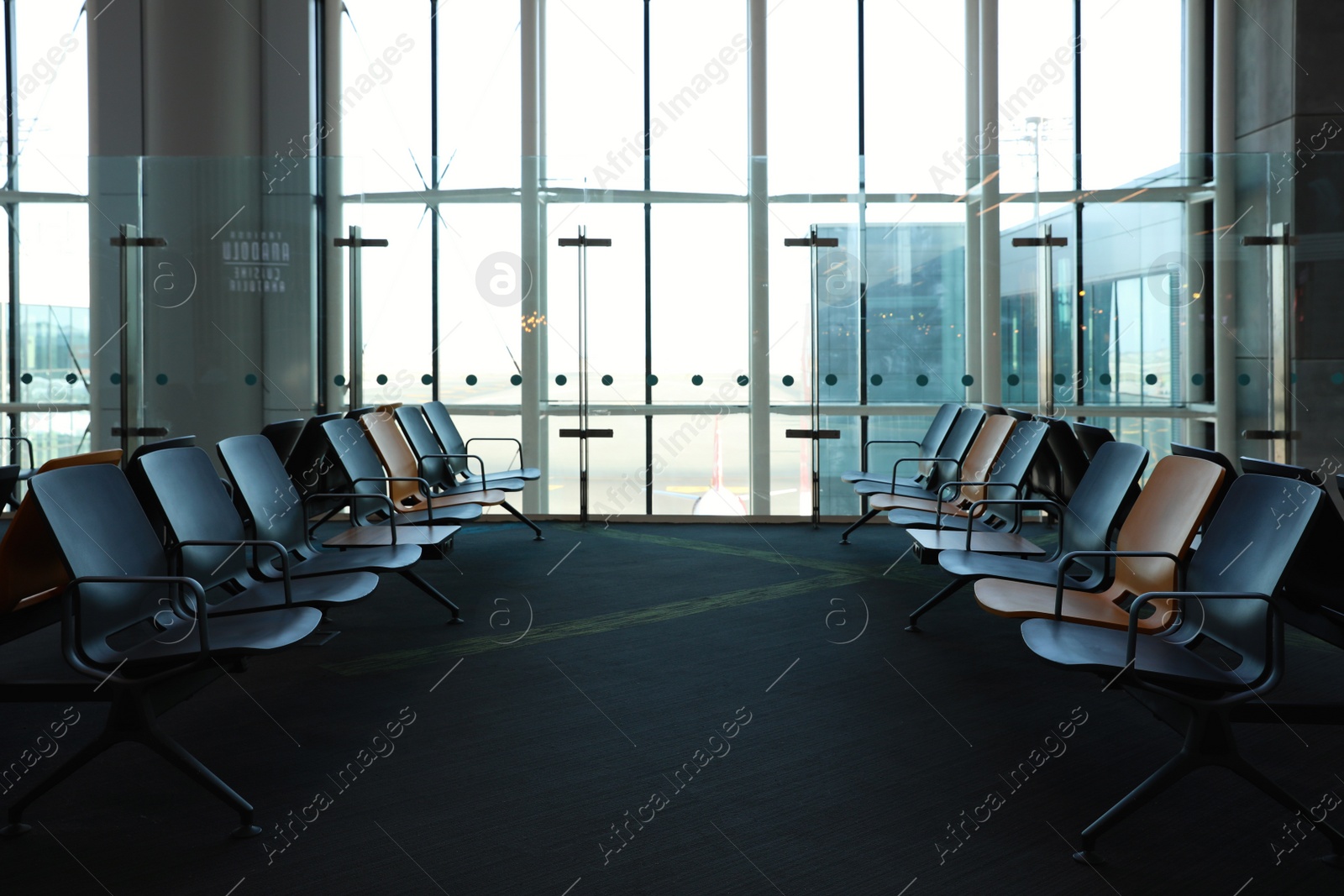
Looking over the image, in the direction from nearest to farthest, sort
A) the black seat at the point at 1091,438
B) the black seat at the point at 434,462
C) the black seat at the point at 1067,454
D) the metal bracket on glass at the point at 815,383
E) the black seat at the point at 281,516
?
the black seat at the point at 281,516 → the black seat at the point at 1091,438 → the black seat at the point at 1067,454 → the black seat at the point at 434,462 → the metal bracket on glass at the point at 815,383

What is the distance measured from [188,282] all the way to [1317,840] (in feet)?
23.1

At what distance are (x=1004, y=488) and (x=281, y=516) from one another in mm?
3411

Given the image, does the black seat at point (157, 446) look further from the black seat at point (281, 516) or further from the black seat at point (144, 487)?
the black seat at point (281, 516)

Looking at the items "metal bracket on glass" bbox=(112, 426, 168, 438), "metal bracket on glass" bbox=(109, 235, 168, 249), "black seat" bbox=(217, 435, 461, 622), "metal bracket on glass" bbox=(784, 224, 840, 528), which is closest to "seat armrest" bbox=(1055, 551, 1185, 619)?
"black seat" bbox=(217, 435, 461, 622)

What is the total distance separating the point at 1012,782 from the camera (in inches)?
108

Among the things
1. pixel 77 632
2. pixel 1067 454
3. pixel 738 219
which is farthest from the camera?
pixel 738 219

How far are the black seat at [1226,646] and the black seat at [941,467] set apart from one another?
296cm

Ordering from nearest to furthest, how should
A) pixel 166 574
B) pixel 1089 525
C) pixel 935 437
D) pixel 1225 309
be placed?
pixel 166 574 < pixel 1089 525 < pixel 935 437 < pixel 1225 309

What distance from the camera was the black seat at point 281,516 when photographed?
3568 mm

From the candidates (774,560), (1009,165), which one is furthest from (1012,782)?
(1009,165)

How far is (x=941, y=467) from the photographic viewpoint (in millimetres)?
5996

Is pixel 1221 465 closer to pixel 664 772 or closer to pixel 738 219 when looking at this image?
pixel 664 772

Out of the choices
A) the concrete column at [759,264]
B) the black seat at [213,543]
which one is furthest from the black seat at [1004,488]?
the black seat at [213,543]

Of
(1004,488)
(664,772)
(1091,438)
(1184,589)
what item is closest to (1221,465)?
(1184,589)
